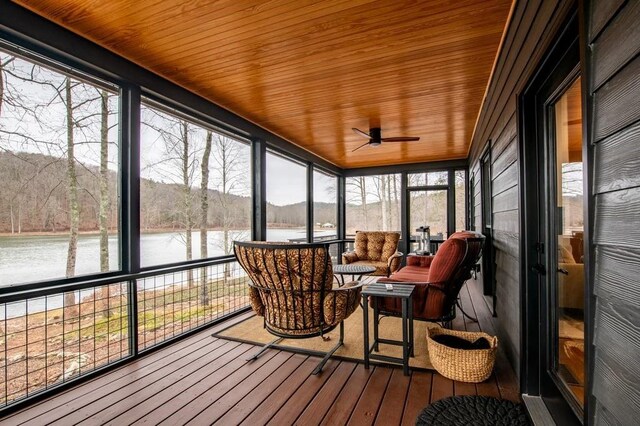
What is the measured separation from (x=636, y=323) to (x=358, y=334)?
2645mm

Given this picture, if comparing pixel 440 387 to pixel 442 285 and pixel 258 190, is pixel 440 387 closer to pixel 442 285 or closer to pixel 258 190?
pixel 442 285

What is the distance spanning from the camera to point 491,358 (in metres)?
2.18

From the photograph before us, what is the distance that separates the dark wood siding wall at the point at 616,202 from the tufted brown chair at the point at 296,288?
60.9 inches

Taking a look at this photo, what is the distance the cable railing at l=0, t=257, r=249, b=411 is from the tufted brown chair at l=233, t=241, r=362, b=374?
44.9 inches

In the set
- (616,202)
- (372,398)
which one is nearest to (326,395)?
(372,398)

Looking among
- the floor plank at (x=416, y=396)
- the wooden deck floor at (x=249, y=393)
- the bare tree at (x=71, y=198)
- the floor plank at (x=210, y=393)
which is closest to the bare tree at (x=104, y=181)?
the bare tree at (x=71, y=198)

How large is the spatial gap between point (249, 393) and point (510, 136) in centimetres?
267

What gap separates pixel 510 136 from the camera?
7.73 feet

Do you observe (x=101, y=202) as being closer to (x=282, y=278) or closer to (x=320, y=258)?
(x=282, y=278)

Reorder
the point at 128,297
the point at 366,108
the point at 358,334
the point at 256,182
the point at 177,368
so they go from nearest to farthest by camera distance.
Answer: the point at 177,368
the point at 128,297
the point at 358,334
the point at 366,108
the point at 256,182

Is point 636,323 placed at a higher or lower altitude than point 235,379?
higher

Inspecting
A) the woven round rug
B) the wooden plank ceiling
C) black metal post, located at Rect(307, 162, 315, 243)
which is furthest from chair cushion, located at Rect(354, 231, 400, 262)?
the woven round rug

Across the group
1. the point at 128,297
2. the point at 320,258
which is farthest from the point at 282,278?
the point at 128,297

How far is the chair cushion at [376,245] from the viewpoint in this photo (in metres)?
5.61
